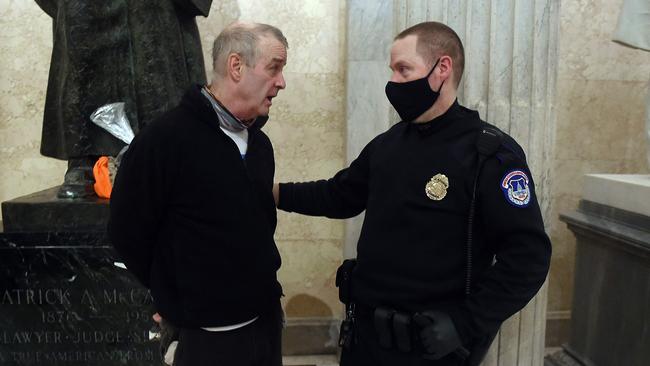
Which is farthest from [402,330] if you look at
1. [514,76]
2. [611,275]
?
[611,275]

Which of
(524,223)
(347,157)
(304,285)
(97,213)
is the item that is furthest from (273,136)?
(524,223)

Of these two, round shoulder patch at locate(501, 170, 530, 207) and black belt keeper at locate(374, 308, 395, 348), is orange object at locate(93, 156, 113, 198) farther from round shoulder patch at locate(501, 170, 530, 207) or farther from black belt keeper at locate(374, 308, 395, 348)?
round shoulder patch at locate(501, 170, 530, 207)

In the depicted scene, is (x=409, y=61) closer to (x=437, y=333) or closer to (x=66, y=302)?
(x=437, y=333)

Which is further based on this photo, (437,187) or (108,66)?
(108,66)

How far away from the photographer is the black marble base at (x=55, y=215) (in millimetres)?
2264

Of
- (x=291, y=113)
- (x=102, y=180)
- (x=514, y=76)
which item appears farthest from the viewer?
(x=291, y=113)

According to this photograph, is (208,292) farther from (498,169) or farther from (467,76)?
(467,76)

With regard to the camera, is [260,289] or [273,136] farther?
[273,136]

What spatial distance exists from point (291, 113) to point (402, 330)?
2.39 meters

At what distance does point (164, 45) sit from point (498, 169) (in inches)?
65.4

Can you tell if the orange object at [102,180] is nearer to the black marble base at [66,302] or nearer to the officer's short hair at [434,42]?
the black marble base at [66,302]

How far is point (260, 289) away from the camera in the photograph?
5.33 ft

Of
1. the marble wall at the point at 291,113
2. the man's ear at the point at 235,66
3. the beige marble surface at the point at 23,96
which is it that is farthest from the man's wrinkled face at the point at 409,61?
the beige marble surface at the point at 23,96

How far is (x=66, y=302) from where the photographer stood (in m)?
2.25
